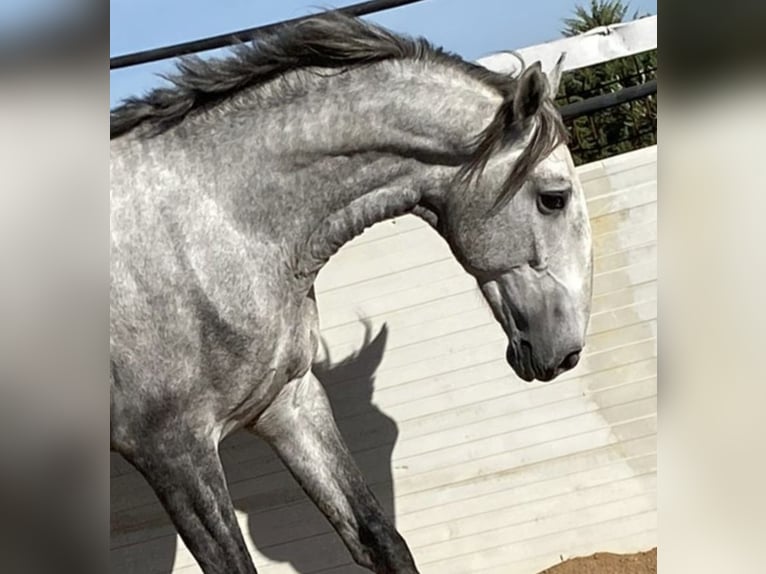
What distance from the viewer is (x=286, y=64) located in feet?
11.6

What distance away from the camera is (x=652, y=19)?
3.98 m

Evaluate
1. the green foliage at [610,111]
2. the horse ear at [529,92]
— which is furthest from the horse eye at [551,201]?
the green foliage at [610,111]

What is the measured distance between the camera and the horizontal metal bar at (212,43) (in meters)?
3.67

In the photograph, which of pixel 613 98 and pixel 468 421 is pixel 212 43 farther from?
pixel 468 421

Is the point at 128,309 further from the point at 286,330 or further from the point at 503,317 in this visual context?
the point at 503,317

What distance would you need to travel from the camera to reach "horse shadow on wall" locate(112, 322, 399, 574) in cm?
432

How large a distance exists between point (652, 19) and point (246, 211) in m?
1.51

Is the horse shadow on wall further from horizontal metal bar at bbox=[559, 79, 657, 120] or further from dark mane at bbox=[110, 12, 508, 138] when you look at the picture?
dark mane at bbox=[110, 12, 508, 138]

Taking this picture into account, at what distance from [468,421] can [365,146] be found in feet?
4.04

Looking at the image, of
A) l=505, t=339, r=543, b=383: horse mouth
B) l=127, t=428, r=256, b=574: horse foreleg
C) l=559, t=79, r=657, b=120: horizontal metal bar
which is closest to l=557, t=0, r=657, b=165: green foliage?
l=559, t=79, r=657, b=120: horizontal metal bar

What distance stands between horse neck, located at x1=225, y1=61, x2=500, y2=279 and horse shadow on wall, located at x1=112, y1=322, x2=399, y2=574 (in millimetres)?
909

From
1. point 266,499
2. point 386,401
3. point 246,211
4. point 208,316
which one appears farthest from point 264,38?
point 266,499

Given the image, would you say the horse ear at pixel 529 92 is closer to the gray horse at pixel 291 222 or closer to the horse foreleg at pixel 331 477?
the gray horse at pixel 291 222

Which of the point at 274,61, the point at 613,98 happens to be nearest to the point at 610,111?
the point at 613,98
